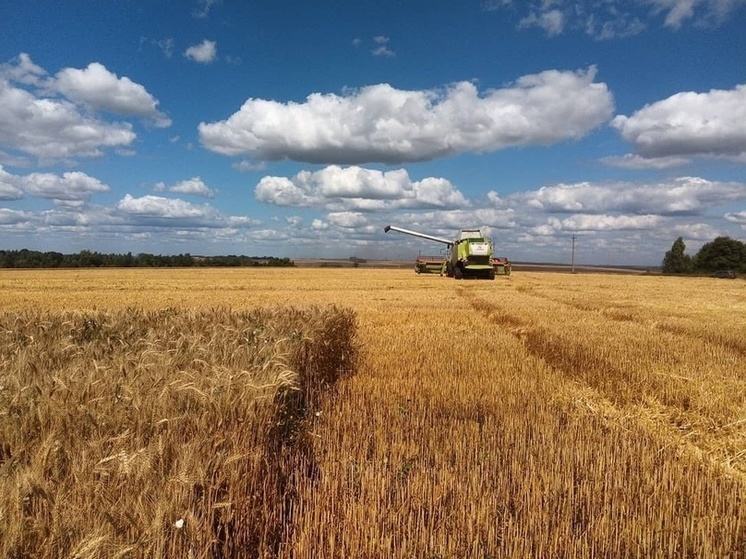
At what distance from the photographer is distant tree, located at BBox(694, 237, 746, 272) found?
304 ft

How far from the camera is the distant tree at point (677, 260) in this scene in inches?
4202

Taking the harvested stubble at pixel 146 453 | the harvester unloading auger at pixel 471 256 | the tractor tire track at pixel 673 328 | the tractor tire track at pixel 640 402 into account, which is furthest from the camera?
the harvester unloading auger at pixel 471 256

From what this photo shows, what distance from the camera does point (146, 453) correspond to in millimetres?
2512

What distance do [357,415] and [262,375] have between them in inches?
59.3

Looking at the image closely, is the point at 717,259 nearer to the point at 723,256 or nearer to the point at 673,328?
the point at 723,256

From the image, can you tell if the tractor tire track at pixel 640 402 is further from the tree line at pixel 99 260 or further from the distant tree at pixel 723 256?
the distant tree at pixel 723 256

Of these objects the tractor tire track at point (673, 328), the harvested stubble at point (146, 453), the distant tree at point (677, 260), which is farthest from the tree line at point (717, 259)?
the harvested stubble at point (146, 453)

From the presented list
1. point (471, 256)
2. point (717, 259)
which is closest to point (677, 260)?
point (717, 259)

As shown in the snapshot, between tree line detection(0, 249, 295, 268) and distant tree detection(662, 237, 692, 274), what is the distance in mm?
81251

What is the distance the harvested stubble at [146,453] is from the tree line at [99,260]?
85.0 metres

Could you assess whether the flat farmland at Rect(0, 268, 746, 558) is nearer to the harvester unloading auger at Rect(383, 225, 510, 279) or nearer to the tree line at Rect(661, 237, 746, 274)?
the harvester unloading auger at Rect(383, 225, 510, 279)

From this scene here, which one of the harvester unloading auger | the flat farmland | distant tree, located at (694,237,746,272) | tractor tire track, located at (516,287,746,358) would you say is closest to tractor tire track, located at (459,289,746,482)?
the flat farmland

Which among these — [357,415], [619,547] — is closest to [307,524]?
[619,547]

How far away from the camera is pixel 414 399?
20.1 feet
